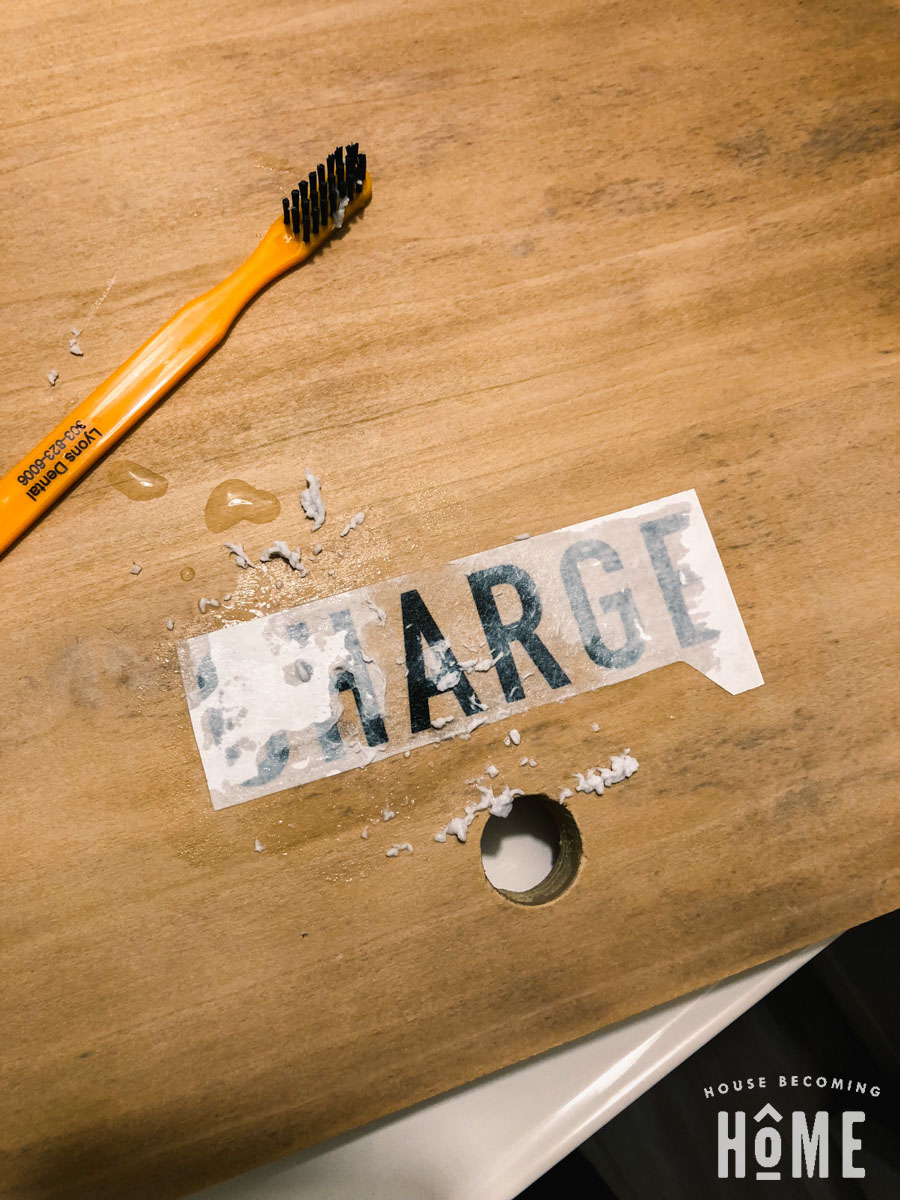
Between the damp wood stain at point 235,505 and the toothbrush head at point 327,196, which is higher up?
the toothbrush head at point 327,196

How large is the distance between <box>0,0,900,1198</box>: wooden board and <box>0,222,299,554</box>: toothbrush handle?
0.05 ft

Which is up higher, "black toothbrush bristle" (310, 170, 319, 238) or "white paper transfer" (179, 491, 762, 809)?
"black toothbrush bristle" (310, 170, 319, 238)

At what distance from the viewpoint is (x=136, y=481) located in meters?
0.52

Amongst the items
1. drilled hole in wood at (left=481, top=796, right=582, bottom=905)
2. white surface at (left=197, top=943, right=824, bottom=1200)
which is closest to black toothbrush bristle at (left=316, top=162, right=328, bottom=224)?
drilled hole in wood at (left=481, top=796, right=582, bottom=905)

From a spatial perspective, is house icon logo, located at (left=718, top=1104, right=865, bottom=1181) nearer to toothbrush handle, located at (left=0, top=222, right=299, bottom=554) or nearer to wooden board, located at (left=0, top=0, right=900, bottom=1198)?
wooden board, located at (left=0, top=0, right=900, bottom=1198)

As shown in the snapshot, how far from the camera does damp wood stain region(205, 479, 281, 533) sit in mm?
525

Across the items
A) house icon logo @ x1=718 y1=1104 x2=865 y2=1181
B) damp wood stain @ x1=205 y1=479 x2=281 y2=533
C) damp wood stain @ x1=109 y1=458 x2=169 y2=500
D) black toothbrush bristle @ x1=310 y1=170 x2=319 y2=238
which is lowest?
house icon logo @ x1=718 y1=1104 x2=865 y2=1181

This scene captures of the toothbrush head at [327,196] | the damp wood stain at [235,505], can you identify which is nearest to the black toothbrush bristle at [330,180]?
the toothbrush head at [327,196]

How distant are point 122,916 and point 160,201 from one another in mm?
480

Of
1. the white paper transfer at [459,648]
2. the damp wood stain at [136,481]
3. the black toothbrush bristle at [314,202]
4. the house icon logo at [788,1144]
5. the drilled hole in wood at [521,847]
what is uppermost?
the black toothbrush bristle at [314,202]

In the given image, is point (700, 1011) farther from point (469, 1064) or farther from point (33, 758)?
point (33, 758)

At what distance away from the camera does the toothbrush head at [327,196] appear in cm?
52

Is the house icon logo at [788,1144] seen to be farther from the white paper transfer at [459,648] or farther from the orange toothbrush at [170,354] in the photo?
the orange toothbrush at [170,354]

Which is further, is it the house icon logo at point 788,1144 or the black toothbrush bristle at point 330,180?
the house icon logo at point 788,1144
